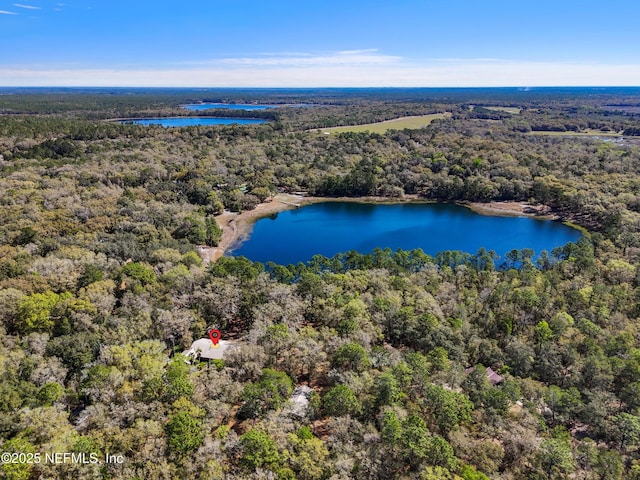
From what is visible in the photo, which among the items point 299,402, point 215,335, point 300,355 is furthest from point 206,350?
point 299,402

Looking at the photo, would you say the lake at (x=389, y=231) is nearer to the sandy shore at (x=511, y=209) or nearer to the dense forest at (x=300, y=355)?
the sandy shore at (x=511, y=209)

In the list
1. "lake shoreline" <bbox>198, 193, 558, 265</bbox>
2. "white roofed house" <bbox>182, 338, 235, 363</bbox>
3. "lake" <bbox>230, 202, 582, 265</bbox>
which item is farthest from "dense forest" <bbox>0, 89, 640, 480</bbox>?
"lake" <bbox>230, 202, 582, 265</bbox>

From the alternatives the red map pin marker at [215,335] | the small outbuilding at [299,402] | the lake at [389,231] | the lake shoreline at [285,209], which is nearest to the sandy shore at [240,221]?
the lake shoreline at [285,209]

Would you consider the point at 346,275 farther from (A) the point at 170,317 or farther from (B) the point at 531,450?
(B) the point at 531,450

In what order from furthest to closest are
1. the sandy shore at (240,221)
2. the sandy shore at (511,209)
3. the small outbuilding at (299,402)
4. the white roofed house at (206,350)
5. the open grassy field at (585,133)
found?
the open grassy field at (585,133)
the sandy shore at (511,209)
the sandy shore at (240,221)
the white roofed house at (206,350)
the small outbuilding at (299,402)

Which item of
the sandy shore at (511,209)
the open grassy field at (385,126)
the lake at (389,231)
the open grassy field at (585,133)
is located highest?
the open grassy field at (385,126)

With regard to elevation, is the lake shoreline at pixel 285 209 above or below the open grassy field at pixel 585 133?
below

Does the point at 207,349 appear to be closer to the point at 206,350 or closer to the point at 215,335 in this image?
the point at 206,350
